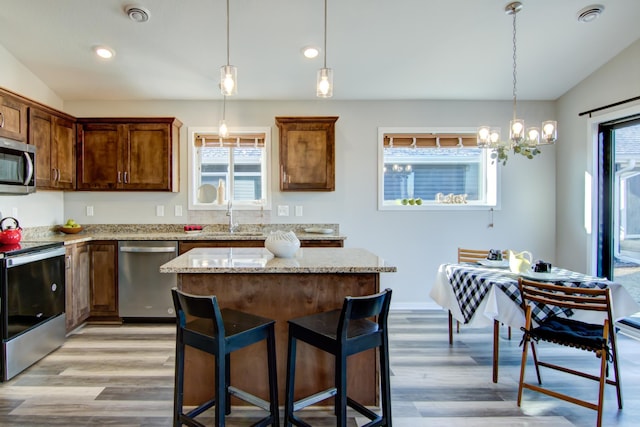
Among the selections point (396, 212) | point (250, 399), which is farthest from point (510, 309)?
point (396, 212)

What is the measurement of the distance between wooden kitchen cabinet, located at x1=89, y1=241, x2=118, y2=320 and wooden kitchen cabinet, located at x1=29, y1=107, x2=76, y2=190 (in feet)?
2.44

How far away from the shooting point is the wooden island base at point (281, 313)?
6.89ft

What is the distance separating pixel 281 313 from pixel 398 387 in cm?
100

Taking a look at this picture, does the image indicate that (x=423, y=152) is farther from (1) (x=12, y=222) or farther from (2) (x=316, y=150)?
(1) (x=12, y=222)

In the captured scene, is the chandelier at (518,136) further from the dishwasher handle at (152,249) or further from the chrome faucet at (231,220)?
the dishwasher handle at (152,249)

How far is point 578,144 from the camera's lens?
154 inches

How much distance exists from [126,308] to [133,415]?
1.82 meters

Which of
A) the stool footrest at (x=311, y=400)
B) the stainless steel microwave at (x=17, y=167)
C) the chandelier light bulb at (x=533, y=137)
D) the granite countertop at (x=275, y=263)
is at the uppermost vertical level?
the chandelier light bulb at (x=533, y=137)

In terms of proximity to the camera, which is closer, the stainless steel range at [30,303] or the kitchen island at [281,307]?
the kitchen island at [281,307]

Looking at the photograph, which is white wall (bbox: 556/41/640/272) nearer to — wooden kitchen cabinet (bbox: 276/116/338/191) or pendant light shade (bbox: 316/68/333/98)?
wooden kitchen cabinet (bbox: 276/116/338/191)

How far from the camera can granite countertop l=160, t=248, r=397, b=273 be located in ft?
6.33

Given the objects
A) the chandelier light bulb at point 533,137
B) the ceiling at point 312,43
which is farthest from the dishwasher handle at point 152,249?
the chandelier light bulb at point 533,137

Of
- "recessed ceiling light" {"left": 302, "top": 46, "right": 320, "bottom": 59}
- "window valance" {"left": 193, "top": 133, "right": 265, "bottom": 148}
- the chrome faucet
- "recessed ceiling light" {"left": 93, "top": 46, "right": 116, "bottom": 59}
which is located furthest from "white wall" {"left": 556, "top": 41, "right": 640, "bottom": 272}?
"recessed ceiling light" {"left": 93, "top": 46, "right": 116, "bottom": 59}

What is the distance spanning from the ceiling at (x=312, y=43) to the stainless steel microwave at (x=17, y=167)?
3.37ft
